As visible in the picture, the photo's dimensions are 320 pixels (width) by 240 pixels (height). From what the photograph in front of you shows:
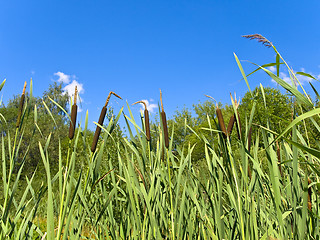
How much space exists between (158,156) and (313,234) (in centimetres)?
82

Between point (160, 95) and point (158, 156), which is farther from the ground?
point (160, 95)

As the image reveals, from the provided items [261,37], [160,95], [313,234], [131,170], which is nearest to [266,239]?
[313,234]

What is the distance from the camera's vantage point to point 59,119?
1013 inches

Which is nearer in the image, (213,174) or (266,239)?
(266,239)

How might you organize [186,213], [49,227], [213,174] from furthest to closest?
1. [186,213]
2. [213,174]
3. [49,227]

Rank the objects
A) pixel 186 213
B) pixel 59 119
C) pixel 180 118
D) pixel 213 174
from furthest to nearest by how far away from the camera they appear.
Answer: pixel 180 118 → pixel 59 119 → pixel 186 213 → pixel 213 174

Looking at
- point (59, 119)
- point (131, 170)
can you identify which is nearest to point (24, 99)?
point (131, 170)

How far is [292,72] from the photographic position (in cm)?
95

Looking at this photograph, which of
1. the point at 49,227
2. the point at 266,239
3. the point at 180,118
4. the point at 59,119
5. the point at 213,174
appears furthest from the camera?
the point at 180,118

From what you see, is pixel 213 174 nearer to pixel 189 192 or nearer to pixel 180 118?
pixel 189 192

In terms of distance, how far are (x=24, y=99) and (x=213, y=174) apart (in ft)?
3.31

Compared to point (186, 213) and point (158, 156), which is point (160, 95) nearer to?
point (158, 156)

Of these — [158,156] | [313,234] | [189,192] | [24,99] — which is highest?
[24,99]

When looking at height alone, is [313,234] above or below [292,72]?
below
